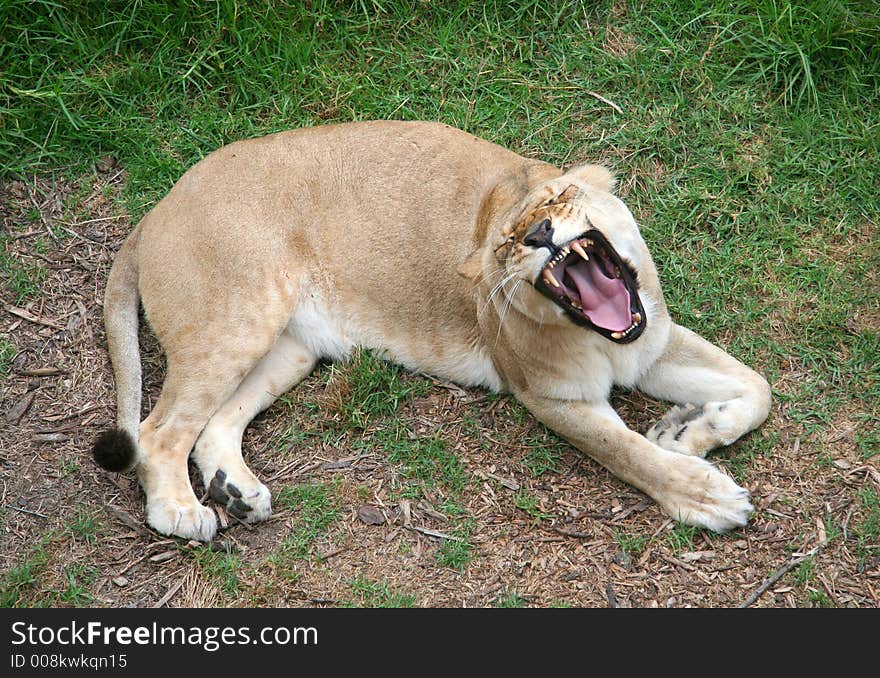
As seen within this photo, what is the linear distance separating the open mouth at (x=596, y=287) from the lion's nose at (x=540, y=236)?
6 centimetres

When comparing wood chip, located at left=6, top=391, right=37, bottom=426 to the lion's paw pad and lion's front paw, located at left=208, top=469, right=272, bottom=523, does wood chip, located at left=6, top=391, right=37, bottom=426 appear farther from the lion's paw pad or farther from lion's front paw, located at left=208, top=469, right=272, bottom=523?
the lion's paw pad

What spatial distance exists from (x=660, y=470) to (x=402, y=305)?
142cm

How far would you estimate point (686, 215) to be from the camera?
5.23 metres

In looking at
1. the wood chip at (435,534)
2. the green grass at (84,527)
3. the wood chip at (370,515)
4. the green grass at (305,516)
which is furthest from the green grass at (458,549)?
the green grass at (84,527)

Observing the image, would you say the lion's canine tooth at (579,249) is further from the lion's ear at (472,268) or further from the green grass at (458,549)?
the green grass at (458,549)

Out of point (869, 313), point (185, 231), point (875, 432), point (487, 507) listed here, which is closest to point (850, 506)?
point (875, 432)

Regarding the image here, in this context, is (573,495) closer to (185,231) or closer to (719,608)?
(719,608)

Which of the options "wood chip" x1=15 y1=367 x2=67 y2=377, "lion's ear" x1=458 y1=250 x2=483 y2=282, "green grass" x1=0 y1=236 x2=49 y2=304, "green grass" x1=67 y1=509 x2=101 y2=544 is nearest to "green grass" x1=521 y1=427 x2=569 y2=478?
"lion's ear" x1=458 y1=250 x2=483 y2=282

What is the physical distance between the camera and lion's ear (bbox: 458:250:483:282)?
14.0 feet

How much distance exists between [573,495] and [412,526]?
666 mm

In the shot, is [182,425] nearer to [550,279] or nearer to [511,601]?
[511,601]

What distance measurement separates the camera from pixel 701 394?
4477 mm

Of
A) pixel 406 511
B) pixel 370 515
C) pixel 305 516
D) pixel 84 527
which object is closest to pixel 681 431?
pixel 406 511

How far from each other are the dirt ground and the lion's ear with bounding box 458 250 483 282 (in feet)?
2.28
